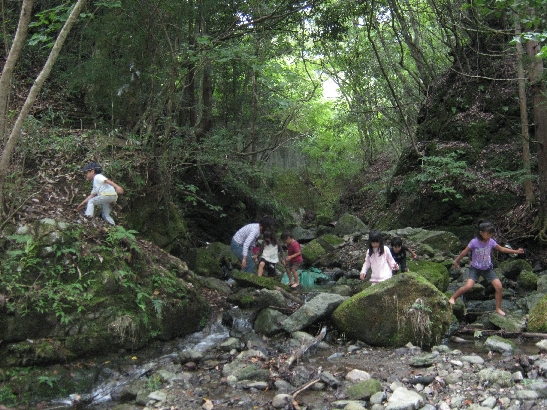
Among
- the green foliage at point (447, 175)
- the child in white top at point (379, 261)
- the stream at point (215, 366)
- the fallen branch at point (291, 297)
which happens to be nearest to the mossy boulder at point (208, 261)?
the fallen branch at point (291, 297)

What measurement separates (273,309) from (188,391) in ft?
8.40

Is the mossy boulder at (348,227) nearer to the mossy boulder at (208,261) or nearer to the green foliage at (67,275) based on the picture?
the mossy boulder at (208,261)

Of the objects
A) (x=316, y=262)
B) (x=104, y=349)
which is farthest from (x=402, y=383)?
(x=316, y=262)

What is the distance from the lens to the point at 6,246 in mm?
5957

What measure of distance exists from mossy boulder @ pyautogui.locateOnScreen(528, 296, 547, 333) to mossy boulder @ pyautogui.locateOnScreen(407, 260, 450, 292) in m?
1.91

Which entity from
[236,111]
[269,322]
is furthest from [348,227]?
[269,322]

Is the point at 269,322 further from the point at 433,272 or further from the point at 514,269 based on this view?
the point at 514,269

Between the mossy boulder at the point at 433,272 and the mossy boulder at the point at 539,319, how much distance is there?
1.91 meters

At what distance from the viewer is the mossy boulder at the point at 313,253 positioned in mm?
12516

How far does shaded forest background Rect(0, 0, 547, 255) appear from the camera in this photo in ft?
28.9

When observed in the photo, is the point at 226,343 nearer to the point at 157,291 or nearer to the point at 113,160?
the point at 157,291

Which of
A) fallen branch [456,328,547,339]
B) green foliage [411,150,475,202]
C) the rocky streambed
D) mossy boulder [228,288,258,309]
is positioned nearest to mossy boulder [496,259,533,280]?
green foliage [411,150,475,202]

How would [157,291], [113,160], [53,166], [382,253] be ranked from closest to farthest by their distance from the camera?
[157,291], [382,253], [53,166], [113,160]

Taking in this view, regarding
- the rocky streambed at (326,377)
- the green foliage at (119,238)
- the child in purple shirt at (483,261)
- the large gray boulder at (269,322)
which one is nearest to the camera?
the rocky streambed at (326,377)
